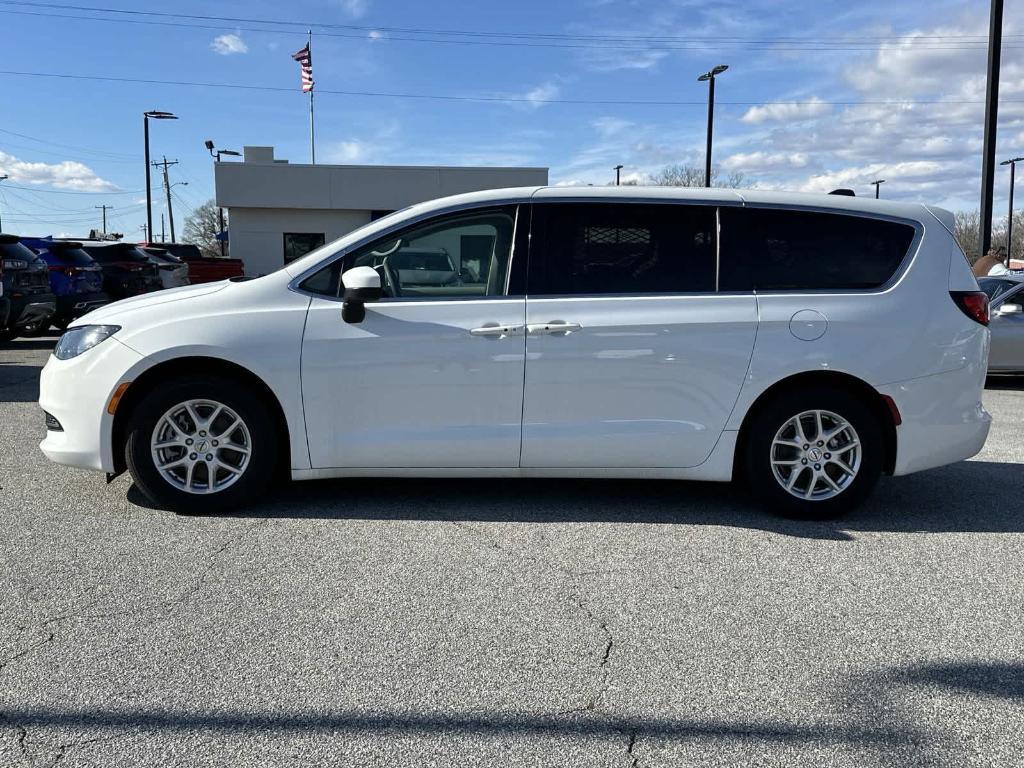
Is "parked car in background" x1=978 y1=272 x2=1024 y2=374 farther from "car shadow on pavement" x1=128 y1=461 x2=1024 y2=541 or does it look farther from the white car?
the white car

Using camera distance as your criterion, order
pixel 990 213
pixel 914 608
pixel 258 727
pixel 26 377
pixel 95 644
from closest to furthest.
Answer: pixel 258 727 → pixel 95 644 → pixel 914 608 → pixel 26 377 → pixel 990 213

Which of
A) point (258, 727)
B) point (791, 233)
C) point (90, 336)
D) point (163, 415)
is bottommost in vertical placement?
point (258, 727)

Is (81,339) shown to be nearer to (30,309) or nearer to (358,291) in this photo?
(358,291)

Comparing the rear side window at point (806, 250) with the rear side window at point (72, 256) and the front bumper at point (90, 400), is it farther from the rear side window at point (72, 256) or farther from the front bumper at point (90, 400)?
the rear side window at point (72, 256)

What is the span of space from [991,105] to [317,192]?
72.7ft

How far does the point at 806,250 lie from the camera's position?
5.08 meters

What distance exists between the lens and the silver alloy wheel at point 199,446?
4887mm

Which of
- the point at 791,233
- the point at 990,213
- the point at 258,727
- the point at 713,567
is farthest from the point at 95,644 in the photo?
the point at 990,213

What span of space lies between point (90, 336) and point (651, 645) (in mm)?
3462

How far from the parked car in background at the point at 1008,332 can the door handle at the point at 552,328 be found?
788 centimetres

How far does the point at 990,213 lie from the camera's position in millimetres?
17156

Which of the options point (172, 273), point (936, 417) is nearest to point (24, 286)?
point (172, 273)

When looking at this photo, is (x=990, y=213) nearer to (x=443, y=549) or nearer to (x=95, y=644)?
(x=443, y=549)

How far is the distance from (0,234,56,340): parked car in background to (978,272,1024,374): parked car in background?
40.8ft
